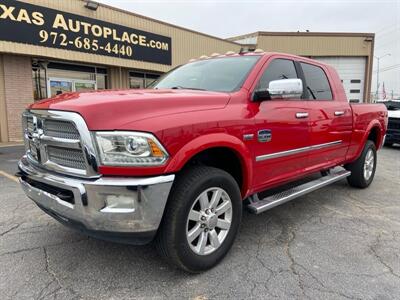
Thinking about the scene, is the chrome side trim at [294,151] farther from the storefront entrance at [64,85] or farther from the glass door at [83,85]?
the glass door at [83,85]

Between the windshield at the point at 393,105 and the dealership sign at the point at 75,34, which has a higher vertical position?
the dealership sign at the point at 75,34

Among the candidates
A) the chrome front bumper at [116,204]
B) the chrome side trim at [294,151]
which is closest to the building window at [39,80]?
the chrome side trim at [294,151]

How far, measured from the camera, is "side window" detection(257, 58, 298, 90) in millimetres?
3639

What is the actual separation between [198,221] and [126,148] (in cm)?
90

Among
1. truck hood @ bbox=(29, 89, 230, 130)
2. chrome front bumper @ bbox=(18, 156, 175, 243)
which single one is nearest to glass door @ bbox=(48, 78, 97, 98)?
truck hood @ bbox=(29, 89, 230, 130)

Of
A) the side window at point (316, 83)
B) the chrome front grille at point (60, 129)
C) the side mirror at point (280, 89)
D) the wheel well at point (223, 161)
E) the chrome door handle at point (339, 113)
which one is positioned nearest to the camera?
the chrome front grille at point (60, 129)

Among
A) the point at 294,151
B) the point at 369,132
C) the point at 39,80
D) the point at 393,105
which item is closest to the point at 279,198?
the point at 294,151

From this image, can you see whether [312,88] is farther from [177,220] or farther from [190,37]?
[190,37]

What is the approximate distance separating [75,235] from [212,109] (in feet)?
6.55

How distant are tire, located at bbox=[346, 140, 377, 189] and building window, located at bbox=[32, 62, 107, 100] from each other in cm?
886

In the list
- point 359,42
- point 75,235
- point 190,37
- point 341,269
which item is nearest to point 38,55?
point 190,37

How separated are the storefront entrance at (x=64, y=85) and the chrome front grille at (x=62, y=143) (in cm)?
1008

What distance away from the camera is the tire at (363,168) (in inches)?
223

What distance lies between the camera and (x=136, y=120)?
8.10 ft
